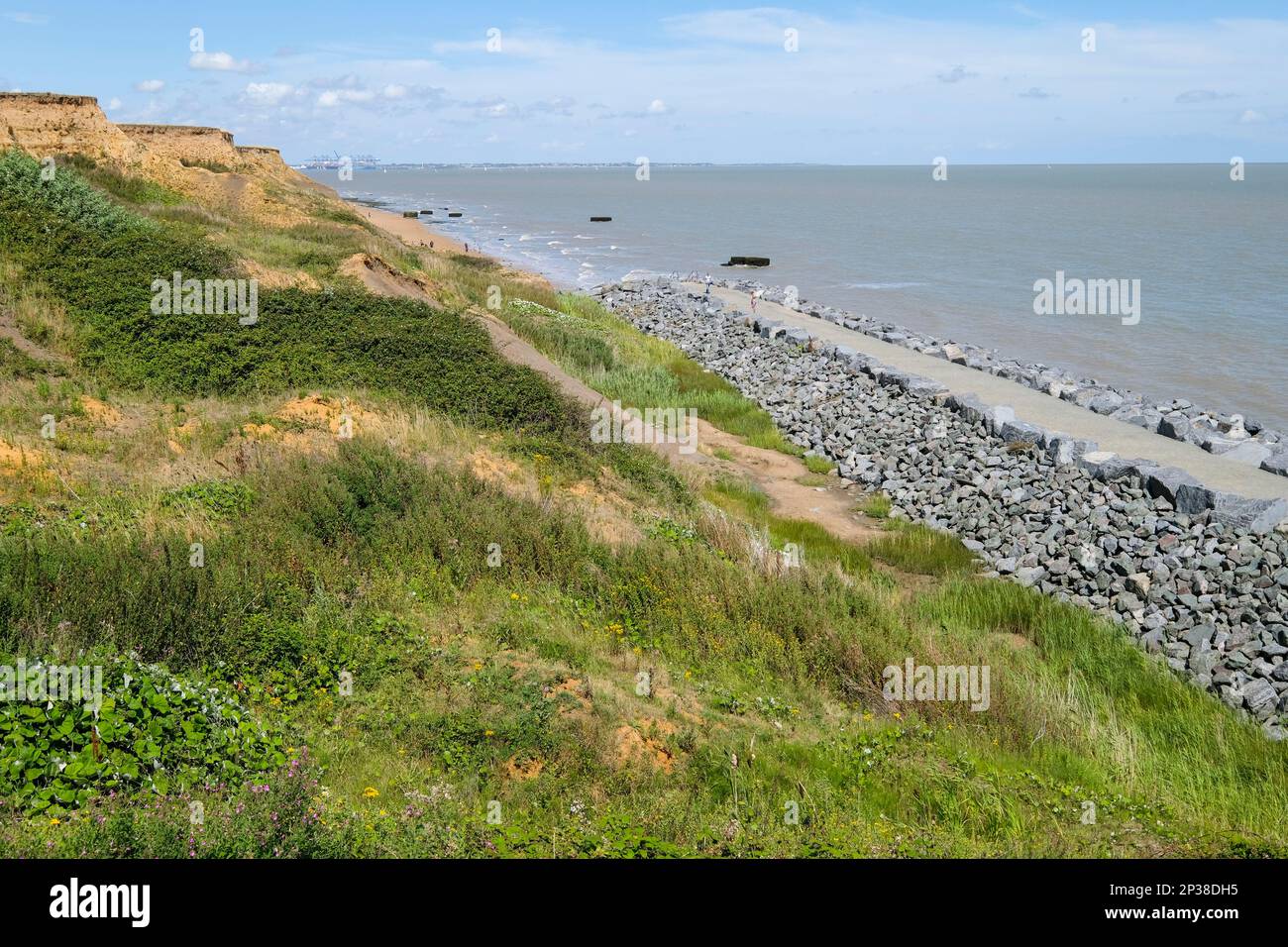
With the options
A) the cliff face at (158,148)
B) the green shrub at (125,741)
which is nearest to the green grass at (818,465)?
the green shrub at (125,741)

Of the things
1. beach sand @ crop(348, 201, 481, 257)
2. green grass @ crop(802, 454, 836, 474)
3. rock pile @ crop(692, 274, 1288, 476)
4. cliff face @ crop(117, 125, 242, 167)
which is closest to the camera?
rock pile @ crop(692, 274, 1288, 476)

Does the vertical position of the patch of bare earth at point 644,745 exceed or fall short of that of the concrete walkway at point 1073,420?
it falls short

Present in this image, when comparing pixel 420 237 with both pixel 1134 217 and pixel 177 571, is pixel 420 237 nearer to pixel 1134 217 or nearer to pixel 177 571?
pixel 177 571

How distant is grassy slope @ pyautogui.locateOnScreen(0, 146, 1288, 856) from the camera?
598 cm

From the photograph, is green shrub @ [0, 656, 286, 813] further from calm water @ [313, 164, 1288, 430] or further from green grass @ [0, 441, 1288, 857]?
calm water @ [313, 164, 1288, 430]

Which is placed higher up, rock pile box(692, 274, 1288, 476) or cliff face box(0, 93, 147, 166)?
cliff face box(0, 93, 147, 166)

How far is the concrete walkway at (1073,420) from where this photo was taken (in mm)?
14461

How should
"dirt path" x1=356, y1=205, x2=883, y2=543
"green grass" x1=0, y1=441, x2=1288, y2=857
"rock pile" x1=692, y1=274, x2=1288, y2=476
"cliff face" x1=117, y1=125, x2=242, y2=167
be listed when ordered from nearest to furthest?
"green grass" x1=0, y1=441, x2=1288, y2=857 → "dirt path" x1=356, y1=205, x2=883, y2=543 → "rock pile" x1=692, y1=274, x2=1288, y2=476 → "cliff face" x1=117, y1=125, x2=242, y2=167

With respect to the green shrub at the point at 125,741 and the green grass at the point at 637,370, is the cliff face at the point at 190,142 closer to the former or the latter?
the green grass at the point at 637,370

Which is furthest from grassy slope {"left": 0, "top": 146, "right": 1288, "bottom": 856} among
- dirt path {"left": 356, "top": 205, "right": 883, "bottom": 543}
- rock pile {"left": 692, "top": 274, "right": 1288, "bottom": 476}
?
rock pile {"left": 692, "top": 274, "right": 1288, "bottom": 476}

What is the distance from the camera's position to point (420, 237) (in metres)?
60.6

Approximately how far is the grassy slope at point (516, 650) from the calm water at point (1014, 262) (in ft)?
60.6

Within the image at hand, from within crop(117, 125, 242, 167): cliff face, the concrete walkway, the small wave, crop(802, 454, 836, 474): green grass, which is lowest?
crop(802, 454, 836, 474): green grass

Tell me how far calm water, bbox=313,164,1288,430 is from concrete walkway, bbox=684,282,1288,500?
6.13 m
